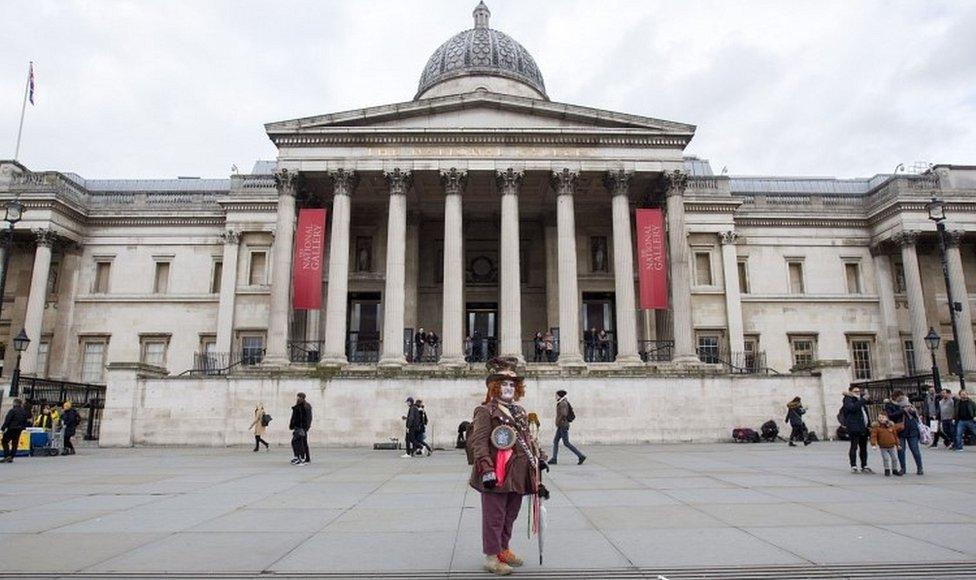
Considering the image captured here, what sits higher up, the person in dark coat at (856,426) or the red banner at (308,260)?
the red banner at (308,260)

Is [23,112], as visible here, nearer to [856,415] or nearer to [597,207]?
[597,207]

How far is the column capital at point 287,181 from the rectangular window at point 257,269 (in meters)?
10.1

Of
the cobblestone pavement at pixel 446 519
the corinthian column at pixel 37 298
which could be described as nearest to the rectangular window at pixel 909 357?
the cobblestone pavement at pixel 446 519

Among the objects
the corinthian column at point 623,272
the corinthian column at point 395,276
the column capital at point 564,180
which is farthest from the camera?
the column capital at point 564,180

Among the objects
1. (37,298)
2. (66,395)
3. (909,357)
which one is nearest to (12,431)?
(66,395)

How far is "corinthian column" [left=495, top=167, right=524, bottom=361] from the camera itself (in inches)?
1026

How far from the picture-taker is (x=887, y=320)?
38.0m

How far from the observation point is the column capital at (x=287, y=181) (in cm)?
2794

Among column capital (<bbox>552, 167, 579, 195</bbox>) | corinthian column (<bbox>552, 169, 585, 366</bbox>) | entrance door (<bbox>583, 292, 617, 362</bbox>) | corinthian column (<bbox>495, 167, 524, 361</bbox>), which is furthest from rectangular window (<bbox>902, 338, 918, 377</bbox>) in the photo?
corinthian column (<bbox>495, 167, 524, 361</bbox>)

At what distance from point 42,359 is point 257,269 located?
12.8 metres

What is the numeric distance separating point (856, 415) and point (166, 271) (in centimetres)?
3696

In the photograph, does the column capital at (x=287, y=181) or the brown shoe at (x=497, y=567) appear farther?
the column capital at (x=287, y=181)

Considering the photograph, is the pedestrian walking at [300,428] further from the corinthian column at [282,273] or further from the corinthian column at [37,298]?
the corinthian column at [37,298]

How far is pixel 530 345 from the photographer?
1294 inches
